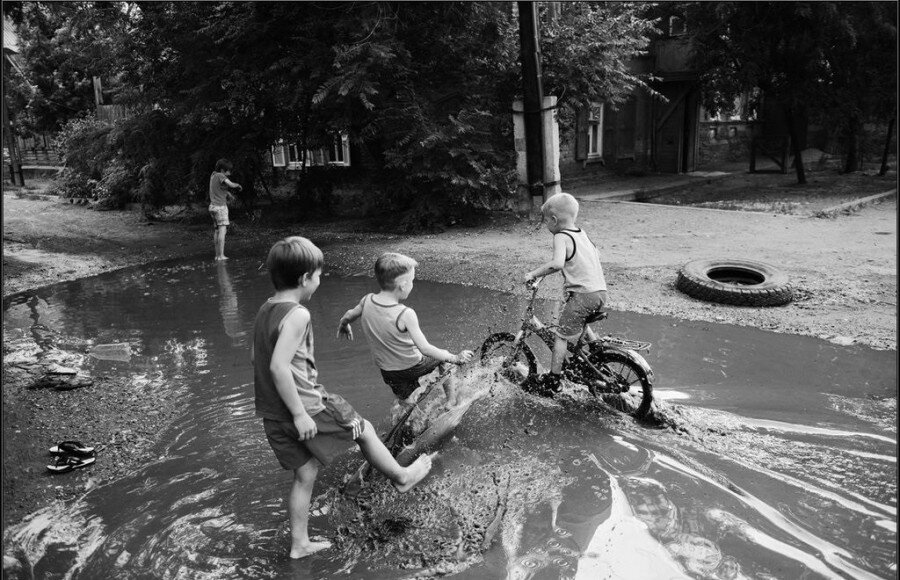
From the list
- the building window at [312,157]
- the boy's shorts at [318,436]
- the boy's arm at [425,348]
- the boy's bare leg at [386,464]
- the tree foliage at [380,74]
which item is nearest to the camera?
the boy's shorts at [318,436]

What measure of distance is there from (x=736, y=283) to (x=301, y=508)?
737cm

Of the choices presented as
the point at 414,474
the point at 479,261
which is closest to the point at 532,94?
the point at 479,261

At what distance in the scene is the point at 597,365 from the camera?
5.76 meters

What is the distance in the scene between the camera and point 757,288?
336 inches

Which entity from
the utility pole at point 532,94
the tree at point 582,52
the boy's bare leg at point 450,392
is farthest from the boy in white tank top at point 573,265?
the tree at point 582,52

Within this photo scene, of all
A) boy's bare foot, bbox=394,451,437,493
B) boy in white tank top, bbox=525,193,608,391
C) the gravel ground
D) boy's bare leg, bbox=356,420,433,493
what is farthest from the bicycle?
the gravel ground

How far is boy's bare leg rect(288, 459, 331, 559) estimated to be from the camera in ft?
12.8

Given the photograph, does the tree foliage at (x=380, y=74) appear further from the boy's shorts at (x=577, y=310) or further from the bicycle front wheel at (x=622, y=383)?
the bicycle front wheel at (x=622, y=383)

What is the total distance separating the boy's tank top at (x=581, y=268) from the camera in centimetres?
561

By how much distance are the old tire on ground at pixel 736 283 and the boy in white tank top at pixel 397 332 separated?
16.6ft

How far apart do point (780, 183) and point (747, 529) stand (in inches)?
752

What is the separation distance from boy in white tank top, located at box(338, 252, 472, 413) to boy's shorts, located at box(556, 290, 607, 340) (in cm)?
132

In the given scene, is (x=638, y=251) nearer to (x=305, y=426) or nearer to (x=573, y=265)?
(x=573, y=265)

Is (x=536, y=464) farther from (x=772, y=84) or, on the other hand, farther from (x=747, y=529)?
(x=772, y=84)
